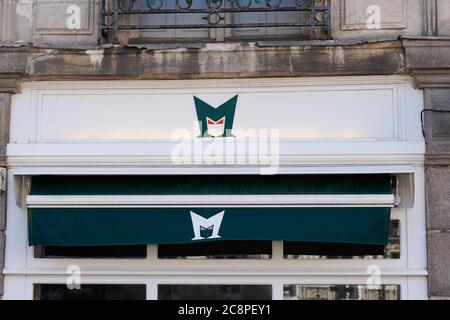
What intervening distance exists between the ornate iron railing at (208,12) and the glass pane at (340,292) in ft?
9.25

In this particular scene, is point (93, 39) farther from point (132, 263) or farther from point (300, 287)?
point (300, 287)

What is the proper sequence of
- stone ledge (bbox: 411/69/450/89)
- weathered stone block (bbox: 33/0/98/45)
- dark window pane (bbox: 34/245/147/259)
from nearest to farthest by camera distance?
stone ledge (bbox: 411/69/450/89) < dark window pane (bbox: 34/245/147/259) < weathered stone block (bbox: 33/0/98/45)

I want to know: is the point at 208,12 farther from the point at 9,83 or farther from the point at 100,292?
the point at 100,292

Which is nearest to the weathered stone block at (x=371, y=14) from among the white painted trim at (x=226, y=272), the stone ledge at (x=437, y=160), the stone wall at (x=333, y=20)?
the stone wall at (x=333, y=20)

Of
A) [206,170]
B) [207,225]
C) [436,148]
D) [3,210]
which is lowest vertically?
[207,225]

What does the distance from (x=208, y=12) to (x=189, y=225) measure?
2.44 m

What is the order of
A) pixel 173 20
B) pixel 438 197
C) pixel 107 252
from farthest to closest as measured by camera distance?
pixel 173 20
pixel 107 252
pixel 438 197

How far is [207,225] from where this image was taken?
8656 mm

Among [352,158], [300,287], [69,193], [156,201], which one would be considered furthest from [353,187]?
[69,193]

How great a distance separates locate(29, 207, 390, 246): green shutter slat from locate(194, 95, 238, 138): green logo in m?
0.94

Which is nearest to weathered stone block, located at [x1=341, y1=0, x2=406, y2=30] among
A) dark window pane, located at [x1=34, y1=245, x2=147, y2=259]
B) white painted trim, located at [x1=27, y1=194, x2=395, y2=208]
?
white painted trim, located at [x1=27, y1=194, x2=395, y2=208]

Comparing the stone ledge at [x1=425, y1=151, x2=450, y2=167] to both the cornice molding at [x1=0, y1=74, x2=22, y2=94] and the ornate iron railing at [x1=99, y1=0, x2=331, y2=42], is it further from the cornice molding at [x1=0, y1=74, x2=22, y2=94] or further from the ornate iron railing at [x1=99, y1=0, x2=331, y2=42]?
the cornice molding at [x1=0, y1=74, x2=22, y2=94]

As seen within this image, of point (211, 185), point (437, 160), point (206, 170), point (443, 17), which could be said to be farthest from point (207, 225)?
point (443, 17)

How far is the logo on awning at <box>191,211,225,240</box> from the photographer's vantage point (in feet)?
28.3
